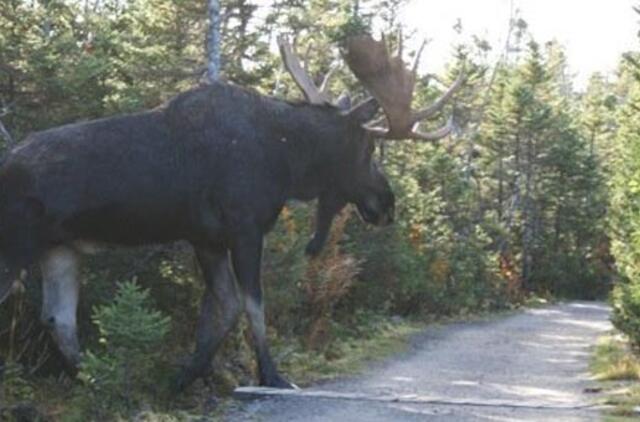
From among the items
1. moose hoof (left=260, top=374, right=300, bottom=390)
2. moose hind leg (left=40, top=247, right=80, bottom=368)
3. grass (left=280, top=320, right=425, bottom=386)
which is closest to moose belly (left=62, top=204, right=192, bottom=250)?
moose hind leg (left=40, top=247, right=80, bottom=368)

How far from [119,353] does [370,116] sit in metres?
3.32

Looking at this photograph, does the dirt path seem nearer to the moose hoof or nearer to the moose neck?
the moose hoof

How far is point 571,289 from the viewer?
45.0m

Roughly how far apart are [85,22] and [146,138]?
662 centimetres

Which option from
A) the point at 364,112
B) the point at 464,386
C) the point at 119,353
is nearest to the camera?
the point at 119,353

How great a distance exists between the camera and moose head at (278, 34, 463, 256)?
8.36 meters

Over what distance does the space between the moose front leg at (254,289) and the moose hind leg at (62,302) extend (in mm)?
1236

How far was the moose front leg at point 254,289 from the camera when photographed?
289 inches

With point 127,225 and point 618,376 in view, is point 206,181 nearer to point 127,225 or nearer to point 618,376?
point 127,225

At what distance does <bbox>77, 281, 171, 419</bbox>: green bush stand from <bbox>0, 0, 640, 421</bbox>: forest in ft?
0.04

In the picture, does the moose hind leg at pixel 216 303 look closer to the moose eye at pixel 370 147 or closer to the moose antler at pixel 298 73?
the moose eye at pixel 370 147

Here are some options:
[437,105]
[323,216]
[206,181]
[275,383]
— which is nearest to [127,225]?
[206,181]

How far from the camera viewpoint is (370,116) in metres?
8.38

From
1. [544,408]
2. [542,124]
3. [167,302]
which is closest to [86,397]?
[167,302]
